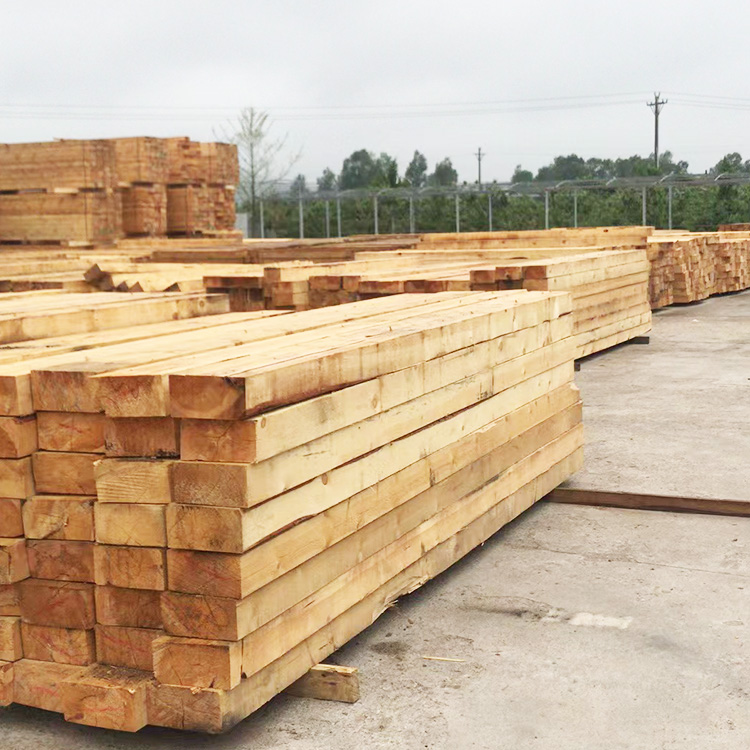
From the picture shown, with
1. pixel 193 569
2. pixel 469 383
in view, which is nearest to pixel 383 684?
pixel 193 569

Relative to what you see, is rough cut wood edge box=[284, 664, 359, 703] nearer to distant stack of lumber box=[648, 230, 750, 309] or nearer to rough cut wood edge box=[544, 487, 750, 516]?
rough cut wood edge box=[544, 487, 750, 516]

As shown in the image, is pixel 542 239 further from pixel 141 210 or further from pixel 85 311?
pixel 85 311

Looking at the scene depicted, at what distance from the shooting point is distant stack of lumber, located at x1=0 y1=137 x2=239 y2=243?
1436 cm

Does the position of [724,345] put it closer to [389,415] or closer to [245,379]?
[389,415]

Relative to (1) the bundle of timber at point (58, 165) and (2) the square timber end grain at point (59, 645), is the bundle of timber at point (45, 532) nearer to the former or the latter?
(2) the square timber end grain at point (59, 645)

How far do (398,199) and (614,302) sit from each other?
2722 centimetres

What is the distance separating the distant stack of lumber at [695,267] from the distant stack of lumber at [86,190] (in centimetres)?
692

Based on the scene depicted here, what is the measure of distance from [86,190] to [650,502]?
1047 cm

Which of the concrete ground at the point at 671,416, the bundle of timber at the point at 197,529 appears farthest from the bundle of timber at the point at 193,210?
the bundle of timber at the point at 197,529

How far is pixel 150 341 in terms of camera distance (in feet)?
→ 14.0

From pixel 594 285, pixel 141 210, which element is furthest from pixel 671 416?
pixel 141 210

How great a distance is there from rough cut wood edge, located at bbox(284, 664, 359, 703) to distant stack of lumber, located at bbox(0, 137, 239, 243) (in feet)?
38.4

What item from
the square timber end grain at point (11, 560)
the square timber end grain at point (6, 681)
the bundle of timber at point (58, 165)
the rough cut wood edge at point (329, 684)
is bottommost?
the rough cut wood edge at point (329, 684)

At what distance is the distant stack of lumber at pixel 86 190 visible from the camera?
14.4 metres
